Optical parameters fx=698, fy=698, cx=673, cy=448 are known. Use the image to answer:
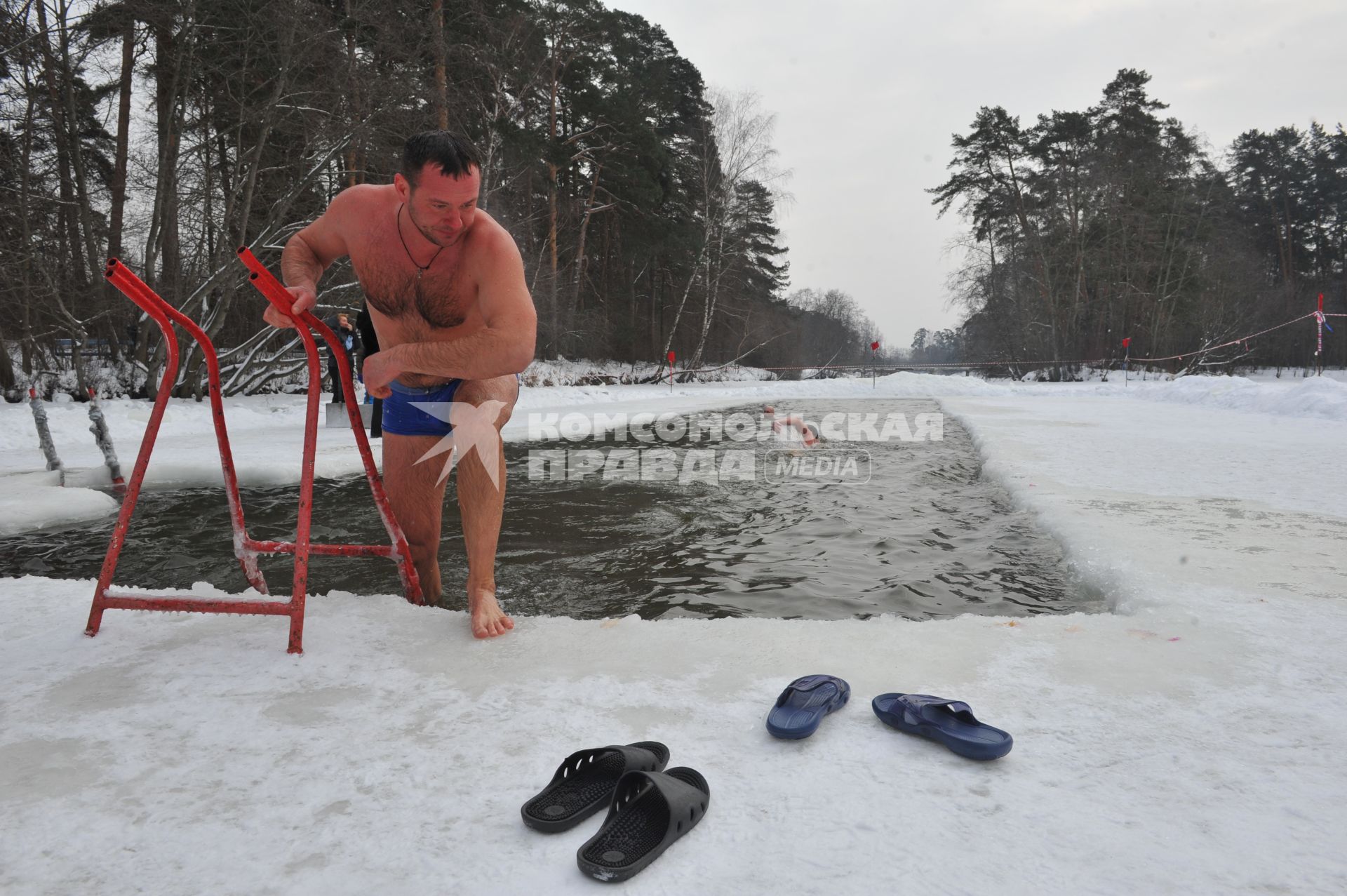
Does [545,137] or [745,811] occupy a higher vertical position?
[545,137]

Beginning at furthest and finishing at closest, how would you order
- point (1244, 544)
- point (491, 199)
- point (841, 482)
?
point (491, 199)
point (841, 482)
point (1244, 544)

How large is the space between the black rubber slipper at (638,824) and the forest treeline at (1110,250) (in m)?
32.0

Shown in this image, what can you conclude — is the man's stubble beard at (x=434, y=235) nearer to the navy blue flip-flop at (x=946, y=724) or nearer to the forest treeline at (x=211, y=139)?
the navy blue flip-flop at (x=946, y=724)

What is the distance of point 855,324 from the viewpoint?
109062 millimetres

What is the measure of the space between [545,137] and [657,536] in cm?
1847

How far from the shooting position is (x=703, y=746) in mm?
1591

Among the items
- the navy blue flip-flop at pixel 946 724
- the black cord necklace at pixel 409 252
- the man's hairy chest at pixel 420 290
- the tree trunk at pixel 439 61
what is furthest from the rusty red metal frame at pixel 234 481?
the tree trunk at pixel 439 61

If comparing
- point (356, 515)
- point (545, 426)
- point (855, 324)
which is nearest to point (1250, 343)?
point (545, 426)

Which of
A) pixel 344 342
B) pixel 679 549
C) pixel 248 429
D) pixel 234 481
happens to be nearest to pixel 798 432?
pixel 344 342

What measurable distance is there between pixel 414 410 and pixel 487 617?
3.08ft

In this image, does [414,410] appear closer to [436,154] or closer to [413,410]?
[413,410]

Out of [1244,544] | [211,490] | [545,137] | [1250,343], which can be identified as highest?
[545,137]

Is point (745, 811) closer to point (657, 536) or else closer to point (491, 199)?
point (657, 536)

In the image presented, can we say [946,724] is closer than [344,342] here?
Yes
